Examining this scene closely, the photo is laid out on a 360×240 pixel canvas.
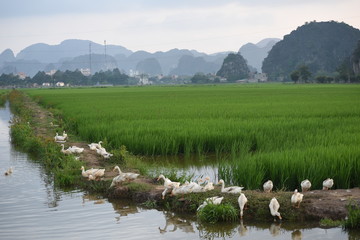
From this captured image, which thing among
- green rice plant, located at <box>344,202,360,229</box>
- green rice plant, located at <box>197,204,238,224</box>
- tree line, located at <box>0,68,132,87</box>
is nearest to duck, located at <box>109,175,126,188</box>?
green rice plant, located at <box>197,204,238,224</box>

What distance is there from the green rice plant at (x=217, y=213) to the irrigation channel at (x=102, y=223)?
95 millimetres

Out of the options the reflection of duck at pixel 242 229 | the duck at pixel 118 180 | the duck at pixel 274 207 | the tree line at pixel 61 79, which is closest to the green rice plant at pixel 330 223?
the duck at pixel 274 207

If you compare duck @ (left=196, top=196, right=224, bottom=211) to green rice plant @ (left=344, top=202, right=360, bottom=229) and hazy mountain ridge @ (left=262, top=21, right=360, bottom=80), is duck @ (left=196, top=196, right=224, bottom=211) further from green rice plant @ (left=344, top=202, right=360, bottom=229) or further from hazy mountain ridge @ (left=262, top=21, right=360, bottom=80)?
hazy mountain ridge @ (left=262, top=21, right=360, bottom=80)

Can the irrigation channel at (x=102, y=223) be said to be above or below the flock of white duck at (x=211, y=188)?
below

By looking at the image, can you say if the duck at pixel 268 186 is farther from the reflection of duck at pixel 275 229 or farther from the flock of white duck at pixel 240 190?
the reflection of duck at pixel 275 229

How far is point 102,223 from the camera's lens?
6.64 meters

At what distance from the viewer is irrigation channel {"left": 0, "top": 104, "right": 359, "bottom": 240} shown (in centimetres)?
607

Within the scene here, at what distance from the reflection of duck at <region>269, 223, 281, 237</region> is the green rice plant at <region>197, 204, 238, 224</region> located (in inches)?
19.5

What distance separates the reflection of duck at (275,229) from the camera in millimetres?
6086

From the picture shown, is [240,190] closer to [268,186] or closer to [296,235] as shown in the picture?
[268,186]

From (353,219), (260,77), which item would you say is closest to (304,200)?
(353,219)

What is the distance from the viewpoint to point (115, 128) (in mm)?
14203

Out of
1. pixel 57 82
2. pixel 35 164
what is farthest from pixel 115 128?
pixel 57 82

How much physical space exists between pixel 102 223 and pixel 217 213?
1.54 meters
